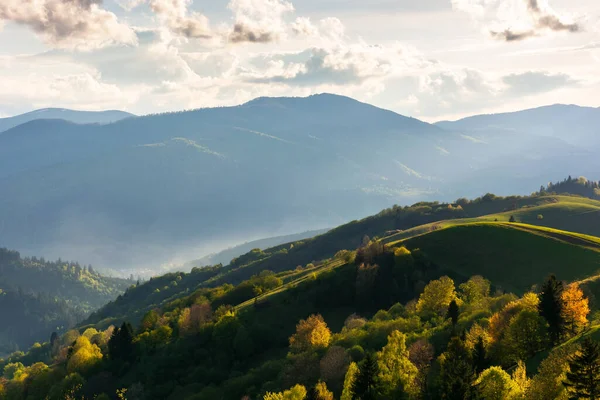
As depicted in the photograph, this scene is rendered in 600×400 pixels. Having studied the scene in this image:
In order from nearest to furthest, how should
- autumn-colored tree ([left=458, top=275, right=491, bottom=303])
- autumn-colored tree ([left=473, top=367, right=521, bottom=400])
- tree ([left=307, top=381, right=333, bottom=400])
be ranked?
autumn-colored tree ([left=473, top=367, right=521, bottom=400]) < tree ([left=307, top=381, right=333, bottom=400]) < autumn-colored tree ([left=458, top=275, right=491, bottom=303])

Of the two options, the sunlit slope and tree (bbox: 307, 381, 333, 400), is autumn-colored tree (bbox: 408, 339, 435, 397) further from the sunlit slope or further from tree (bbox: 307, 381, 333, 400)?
the sunlit slope

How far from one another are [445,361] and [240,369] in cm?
8039

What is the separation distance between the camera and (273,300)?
180375 mm

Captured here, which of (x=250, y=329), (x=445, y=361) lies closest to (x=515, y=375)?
(x=445, y=361)

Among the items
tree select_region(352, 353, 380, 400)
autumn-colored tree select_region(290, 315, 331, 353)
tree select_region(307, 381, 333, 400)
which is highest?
tree select_region(352, 353, 380, 400)

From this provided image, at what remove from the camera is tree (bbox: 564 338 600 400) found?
59156 millimetres

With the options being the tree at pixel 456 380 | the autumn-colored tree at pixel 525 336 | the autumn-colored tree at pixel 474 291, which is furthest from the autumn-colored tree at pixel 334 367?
the autumn-colored tree at pixel 474 291

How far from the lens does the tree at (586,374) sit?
5916 centimetres

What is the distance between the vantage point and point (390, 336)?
98000mm

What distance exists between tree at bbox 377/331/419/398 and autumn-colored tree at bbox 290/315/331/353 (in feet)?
123

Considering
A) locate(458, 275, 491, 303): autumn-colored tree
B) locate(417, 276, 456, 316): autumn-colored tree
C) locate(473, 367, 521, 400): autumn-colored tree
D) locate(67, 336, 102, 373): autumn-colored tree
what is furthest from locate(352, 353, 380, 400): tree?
locate(67, 336, 102, 373): autumn-colored tree

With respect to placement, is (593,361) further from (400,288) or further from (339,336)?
(400,288)

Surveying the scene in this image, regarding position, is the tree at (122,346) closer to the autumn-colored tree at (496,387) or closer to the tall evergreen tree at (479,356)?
Result: the tall evergreen tree at (479,356)

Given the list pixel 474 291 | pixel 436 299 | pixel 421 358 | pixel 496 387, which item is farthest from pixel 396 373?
pixel 474 291
